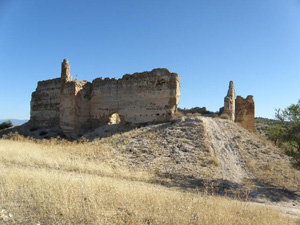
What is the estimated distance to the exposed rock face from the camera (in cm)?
1520

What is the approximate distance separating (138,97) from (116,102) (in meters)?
2.04

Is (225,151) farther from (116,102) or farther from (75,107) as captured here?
(75,107)

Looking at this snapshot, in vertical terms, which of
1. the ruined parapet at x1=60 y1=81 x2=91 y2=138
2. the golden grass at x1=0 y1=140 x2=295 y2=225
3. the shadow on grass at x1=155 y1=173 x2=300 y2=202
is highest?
the ruined parapet at x1=60 y1=81 x2=91 y2=138

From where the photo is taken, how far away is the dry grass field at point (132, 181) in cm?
399

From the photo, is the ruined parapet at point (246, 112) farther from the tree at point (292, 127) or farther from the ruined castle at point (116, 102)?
the tree at point (292, 127)

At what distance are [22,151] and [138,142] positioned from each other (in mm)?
5640

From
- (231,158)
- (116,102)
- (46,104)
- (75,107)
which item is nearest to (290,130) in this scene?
(231,158)

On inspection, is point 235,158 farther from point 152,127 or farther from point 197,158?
point 152,127

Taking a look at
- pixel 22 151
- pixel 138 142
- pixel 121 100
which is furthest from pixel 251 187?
pixel 121 100

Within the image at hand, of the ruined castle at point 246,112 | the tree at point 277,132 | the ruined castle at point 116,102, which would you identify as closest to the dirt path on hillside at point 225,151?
the tree at point 277,132

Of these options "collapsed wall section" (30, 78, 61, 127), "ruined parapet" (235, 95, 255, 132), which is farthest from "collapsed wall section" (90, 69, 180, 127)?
"ruined parapet" (235, 95, 255, 132)

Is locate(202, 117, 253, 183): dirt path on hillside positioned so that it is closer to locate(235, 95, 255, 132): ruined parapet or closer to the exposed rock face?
the exposed rock face

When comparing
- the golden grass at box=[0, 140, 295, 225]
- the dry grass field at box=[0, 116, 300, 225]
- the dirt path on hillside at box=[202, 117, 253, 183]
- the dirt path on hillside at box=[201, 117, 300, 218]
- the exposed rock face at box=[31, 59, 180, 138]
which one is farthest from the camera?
the exposed rock face at box=[31, 59, 180, 138]

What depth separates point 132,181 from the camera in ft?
23.9
